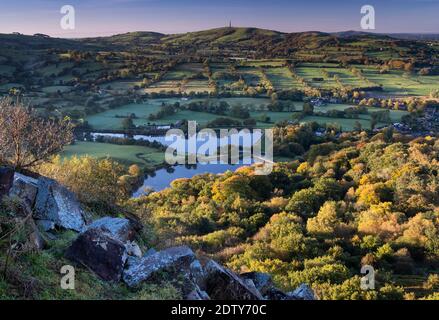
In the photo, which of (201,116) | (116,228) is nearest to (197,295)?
(116,228)

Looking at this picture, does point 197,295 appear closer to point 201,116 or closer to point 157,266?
point 157,266

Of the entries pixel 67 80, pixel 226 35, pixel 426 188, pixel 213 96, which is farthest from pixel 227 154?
pixel 226 35

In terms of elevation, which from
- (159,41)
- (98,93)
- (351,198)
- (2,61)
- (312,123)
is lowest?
(351,198)

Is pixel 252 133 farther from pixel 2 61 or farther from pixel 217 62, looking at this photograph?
pixel 2 61

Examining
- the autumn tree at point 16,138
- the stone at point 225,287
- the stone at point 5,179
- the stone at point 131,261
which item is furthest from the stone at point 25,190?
the stone at point 225,287

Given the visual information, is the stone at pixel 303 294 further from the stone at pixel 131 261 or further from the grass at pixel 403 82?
the grass at pixel 403 82

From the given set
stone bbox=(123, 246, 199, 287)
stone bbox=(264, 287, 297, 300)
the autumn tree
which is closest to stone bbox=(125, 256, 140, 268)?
stone bbox=(123, 246, 199, 287)
